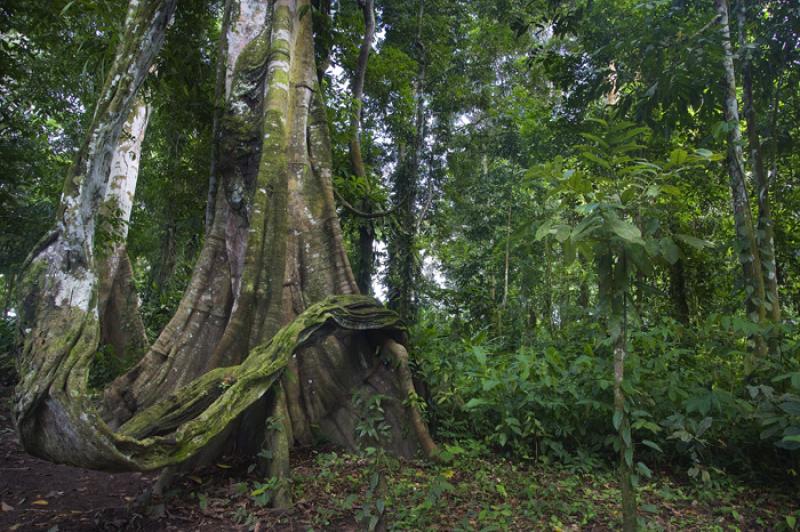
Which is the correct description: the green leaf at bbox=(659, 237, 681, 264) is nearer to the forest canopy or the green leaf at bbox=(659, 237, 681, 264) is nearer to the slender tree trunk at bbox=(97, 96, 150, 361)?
the forest canopy

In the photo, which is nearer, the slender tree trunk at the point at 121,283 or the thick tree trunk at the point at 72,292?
the thick tree trunk at the point at 72,292

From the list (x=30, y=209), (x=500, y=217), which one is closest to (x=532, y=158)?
(x=500, y=217)

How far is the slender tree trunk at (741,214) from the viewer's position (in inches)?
189

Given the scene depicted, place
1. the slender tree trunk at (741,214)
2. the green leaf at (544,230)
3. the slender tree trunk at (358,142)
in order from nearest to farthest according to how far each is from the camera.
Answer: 1. the green leaf at (544,230)
2. the slender tree trunk at (741,214)
3. the slender tree trunk at (358,142)

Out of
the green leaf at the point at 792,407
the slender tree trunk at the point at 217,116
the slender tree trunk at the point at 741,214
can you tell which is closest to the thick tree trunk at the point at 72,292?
the slender tree trunk at the point at 217,116

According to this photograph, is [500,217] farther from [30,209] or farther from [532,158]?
[30,209]

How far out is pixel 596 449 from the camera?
4363mm

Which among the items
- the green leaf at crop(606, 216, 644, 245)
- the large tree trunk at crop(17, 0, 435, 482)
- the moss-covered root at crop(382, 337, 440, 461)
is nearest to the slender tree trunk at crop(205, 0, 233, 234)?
the large tree trunk at crop(17, 0, 435, 482)

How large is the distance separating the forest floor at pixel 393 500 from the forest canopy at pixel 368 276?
0.40 ft

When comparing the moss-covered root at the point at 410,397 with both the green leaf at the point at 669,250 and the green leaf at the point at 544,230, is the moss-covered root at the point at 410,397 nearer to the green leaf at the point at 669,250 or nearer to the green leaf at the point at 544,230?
the green leaf at the point at 544,230

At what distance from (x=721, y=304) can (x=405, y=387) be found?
587 centimetres

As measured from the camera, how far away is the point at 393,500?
3400 mm

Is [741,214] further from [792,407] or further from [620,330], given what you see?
[620,330]

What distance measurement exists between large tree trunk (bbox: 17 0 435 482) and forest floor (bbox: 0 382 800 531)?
1.15 ft
